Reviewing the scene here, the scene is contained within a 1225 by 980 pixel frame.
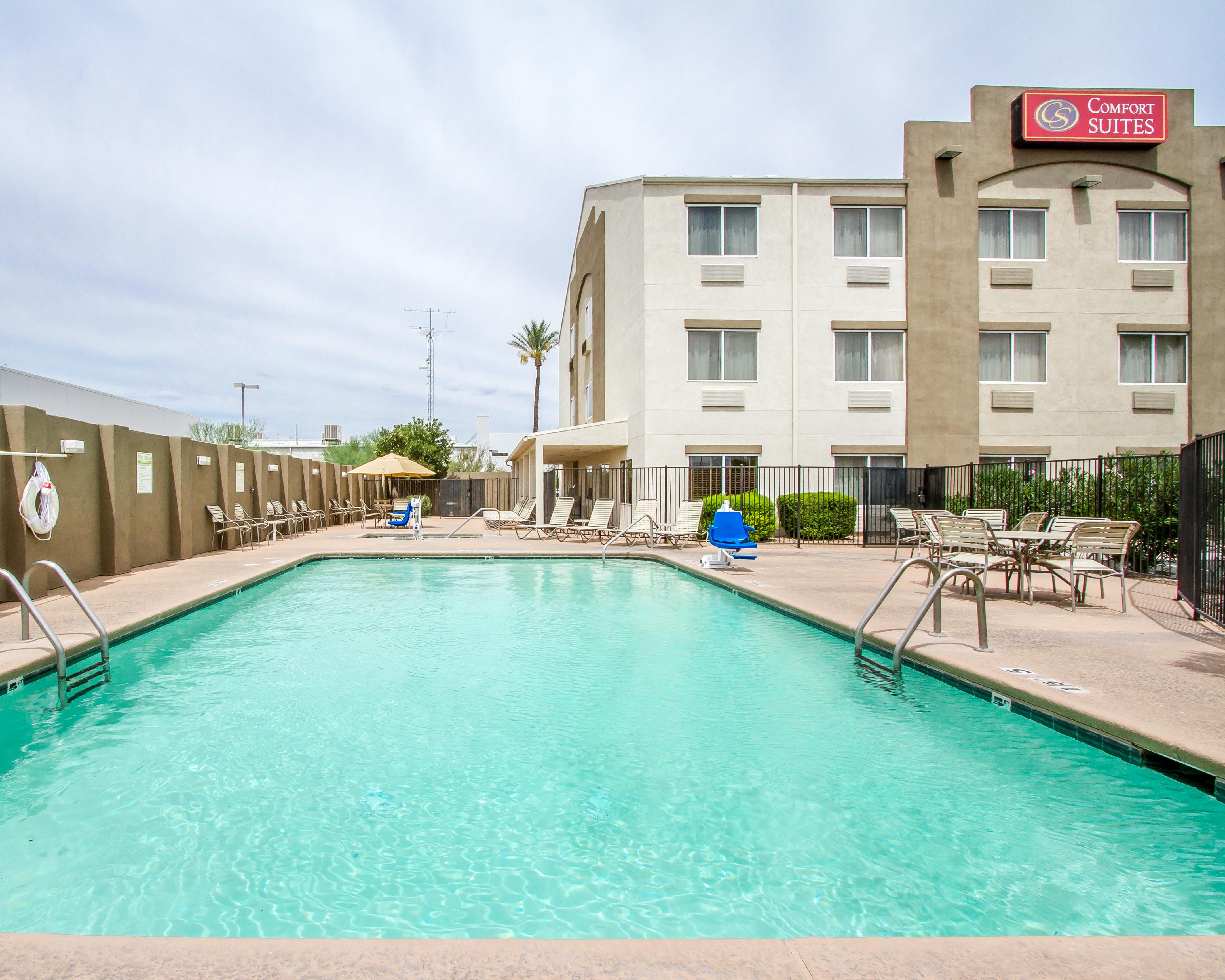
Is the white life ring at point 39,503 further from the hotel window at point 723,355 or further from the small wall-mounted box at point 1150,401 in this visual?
the small wall-mounted box at point 1150,401

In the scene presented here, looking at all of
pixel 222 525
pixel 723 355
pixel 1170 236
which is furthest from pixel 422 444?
pixel 1170 236

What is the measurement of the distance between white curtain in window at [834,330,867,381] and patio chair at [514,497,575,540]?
26.6 ft

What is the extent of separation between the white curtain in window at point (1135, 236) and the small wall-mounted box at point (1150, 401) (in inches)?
144

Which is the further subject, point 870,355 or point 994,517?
point 870,355

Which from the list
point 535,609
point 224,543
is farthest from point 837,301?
point 224,543

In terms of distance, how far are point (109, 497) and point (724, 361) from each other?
14.0 m

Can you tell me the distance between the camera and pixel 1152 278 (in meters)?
19.1

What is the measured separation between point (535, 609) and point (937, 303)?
15.3 metres

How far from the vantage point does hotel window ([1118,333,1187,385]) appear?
63.2 feet

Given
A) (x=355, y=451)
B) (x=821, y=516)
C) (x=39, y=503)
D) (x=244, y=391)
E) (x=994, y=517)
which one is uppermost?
(x=244, y=391)

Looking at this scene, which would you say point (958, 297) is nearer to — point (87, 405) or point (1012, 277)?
Result: point (1012, 277)

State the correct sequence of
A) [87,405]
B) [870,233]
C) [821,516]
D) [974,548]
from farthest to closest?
1. [87,405]
2. [870,233]
3. [821,516]
4. [974,548]

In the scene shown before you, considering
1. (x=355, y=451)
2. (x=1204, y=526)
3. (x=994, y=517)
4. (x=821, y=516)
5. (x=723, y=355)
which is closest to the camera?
(x=1204, y=526)

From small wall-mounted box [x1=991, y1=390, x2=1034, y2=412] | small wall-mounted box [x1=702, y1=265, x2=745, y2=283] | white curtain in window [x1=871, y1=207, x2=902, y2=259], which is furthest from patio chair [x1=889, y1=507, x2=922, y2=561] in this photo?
white curtain in window [x1=871, y1=207, x2=902, y2=259]
